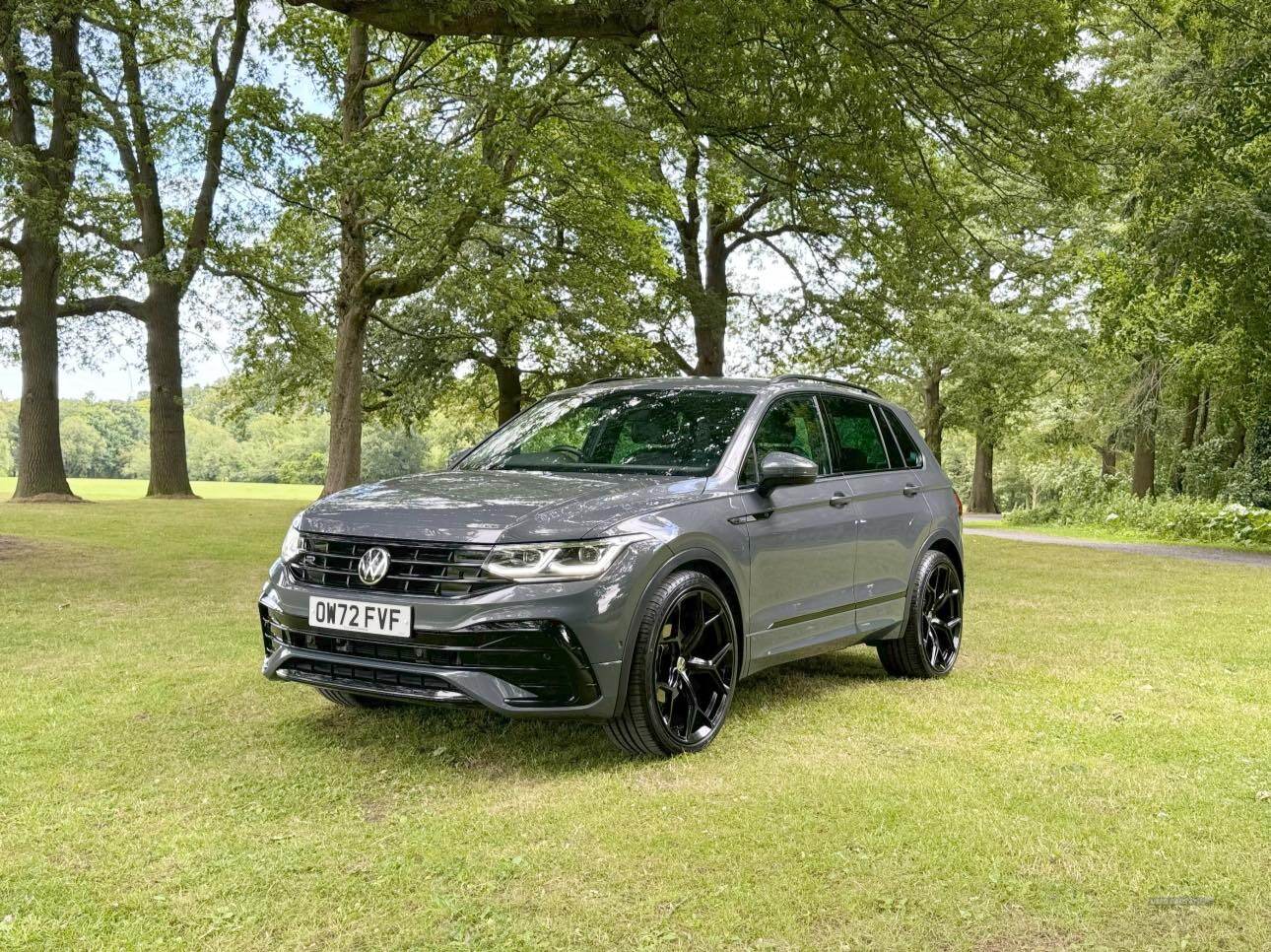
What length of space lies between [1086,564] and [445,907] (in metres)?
13.8

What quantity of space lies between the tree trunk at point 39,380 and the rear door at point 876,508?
18.7 m

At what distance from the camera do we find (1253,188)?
15969mm

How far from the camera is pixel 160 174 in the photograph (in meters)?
23.2

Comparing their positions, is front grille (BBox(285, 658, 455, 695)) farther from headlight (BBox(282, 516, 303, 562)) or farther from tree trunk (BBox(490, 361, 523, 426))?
tree trunk (BBox(490, 361, 523, 426))

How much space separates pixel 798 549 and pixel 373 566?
2.21 metres

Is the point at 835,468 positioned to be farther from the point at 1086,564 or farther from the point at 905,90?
the point at 1086,564

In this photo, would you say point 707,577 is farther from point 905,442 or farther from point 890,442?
point 905,442

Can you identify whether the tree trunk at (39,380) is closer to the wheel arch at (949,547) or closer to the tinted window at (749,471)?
the wheel arch at (949,547)

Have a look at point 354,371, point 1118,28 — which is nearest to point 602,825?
point 354,371

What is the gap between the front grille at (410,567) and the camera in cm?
444

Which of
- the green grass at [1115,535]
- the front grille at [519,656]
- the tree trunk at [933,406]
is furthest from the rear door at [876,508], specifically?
the tree trunk at [933,406]

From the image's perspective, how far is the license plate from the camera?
4465 mm

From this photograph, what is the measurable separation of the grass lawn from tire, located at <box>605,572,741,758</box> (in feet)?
0.47

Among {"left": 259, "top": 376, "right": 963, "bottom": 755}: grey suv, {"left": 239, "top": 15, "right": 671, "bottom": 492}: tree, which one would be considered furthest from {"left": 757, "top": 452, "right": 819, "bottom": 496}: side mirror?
{"left": 239, "top": 15, "right": 671, "bottom": 492}: tree
